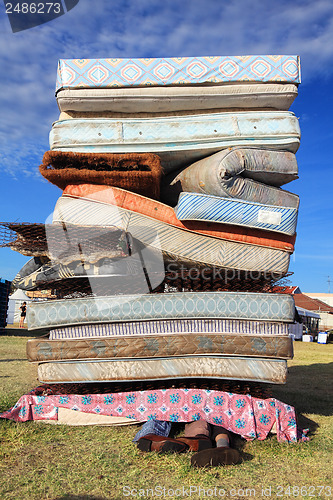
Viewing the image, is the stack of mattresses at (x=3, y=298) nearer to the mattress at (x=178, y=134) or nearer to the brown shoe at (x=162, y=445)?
the mattress at (x=178, y=134)

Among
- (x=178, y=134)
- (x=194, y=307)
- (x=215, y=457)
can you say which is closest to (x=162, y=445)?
(x=215, y=457)

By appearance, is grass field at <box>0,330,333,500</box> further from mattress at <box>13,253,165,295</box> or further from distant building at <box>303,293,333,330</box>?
distant building at <box>303,293,333,330</box>

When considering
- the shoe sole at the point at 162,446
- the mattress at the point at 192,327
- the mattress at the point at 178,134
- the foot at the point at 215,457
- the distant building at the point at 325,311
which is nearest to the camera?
the foot at the point at 215,457

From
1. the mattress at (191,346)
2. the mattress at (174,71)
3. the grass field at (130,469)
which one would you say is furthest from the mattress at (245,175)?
the grass field at (130,469)

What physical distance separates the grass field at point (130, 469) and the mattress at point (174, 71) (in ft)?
Answer: 11.1

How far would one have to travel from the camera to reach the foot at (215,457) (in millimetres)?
3072

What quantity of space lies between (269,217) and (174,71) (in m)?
1.80

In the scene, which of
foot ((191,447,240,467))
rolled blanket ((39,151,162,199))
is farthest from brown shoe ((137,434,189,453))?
rolled blanket ((39,151,162,199))

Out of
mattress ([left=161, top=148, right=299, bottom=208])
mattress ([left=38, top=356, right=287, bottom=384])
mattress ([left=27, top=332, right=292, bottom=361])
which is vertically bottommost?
mattress ([left=38, top=356, right=287, bottom=384])

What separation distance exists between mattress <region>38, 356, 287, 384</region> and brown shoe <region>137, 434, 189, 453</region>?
0.65 m

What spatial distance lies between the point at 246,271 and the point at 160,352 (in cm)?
118

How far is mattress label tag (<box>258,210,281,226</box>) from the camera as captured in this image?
409cm

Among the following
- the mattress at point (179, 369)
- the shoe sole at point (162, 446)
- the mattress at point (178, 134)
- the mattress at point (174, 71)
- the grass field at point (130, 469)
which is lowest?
the grass field at point (130, 469)

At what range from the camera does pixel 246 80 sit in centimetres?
426
